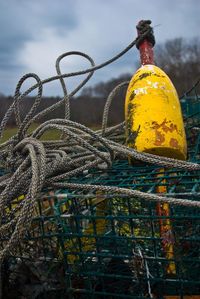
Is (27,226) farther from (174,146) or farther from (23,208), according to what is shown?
(174,146)

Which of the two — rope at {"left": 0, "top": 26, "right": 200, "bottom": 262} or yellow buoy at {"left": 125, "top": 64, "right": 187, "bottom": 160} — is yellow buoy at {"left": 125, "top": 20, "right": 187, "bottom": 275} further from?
rope at {"left": 0, "top": 26, "right": 200, "bottom": 262}

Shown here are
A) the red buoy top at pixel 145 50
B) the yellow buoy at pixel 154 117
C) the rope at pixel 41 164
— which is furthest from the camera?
the red buoy top at pixel 145 50

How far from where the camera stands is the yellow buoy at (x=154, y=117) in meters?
1.65

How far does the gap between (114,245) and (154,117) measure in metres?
0.53

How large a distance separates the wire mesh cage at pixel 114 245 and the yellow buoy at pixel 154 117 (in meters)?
0.09

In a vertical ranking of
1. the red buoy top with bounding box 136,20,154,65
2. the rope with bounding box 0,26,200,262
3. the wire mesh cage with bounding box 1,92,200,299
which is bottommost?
the wire mesh cage with bounding box 1,92,200,299

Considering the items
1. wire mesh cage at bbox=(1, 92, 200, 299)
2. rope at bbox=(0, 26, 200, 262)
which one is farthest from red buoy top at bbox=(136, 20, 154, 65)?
wire mesh cage at bbox=(1, 92, 200, 299)

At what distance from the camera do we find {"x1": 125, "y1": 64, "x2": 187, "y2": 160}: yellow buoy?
165 centimetres

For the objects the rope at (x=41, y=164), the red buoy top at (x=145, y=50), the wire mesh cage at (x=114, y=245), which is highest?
the red buoy top at (x=145, y=50)

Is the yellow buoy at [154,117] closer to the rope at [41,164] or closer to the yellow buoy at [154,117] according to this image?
the yellow buoy at [154,117]

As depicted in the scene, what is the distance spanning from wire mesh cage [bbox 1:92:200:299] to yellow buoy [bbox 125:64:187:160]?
0.09 metres

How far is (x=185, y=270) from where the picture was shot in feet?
4.45

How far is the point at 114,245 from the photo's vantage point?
1412 mm

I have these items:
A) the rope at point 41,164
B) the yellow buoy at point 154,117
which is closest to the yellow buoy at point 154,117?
the yellow buoy at point 154,117
